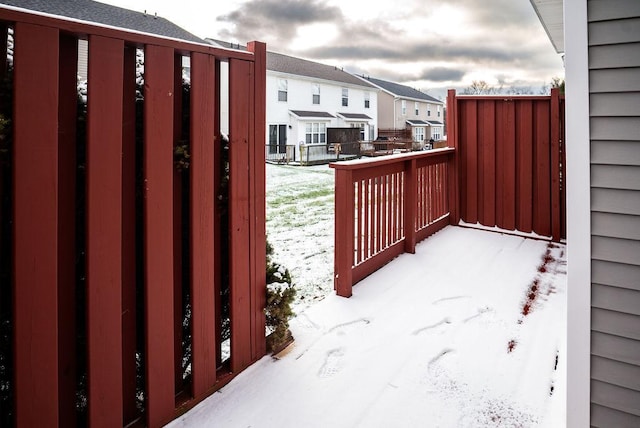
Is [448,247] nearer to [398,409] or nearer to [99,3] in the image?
[398,409]

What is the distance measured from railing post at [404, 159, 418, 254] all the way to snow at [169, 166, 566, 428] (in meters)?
0.30

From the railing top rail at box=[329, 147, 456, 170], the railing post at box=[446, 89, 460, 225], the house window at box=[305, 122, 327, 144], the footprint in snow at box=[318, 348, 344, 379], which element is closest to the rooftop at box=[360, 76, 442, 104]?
the house window at box=[305, 122, 327, 144]

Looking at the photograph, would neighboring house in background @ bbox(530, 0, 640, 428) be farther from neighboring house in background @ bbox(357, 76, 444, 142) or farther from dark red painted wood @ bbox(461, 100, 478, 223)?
neighboring house in background @ bbox(357, 76, 444, 142)

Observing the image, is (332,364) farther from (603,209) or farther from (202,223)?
(603,209)

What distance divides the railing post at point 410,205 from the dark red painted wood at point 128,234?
2940mm

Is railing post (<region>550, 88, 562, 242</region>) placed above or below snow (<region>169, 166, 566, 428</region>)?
above

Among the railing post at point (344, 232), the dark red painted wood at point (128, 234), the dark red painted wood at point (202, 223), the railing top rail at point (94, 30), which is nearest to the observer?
the railing top rail at point (94, 30)

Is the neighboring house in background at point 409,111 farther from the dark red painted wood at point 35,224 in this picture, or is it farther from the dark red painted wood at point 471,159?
the dark red painted wood at point 35,224

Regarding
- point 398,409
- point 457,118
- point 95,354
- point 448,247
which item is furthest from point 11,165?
point 457,118

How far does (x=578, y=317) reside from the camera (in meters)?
1.62

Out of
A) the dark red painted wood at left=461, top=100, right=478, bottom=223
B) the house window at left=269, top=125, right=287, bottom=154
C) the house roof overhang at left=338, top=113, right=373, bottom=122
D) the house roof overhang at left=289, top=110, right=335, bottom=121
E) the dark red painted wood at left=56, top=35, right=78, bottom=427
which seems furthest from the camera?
the house roof overhang at left=338, top=113, right=373, bottom=122

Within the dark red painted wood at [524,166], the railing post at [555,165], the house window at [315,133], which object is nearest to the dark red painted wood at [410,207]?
the dark red painted wood at [524,166]

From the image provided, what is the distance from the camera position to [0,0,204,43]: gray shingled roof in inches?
519

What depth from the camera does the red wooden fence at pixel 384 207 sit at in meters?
3.26
